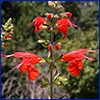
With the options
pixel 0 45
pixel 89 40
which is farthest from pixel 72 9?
pixel 0 45

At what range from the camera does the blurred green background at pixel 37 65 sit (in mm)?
2238

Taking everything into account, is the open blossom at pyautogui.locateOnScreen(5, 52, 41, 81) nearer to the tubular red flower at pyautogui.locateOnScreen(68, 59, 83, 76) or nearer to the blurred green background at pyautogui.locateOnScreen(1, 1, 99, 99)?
the tubular red flower at pyautogui.locateOnScreen(68, 59, 83, 76)

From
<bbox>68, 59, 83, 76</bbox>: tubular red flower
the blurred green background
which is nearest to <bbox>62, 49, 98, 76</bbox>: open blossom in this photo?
<bbox>68, 59, 83, 76</bbox>: tubular red flower

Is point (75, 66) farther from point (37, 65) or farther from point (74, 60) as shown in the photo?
point (37, 65)

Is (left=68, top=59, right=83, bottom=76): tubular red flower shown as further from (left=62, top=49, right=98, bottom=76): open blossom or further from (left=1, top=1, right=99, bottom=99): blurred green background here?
(left=1, top=1, right=99, bottom=99): blurred green background

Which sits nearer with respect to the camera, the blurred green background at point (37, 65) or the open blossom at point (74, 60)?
the open blossom at point (74, 60)

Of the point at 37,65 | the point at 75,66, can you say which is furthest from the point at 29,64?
the point at 37,65

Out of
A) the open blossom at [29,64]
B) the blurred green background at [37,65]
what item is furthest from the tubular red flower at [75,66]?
the blurred green background at [37,65]

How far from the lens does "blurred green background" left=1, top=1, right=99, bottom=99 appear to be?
224 cm

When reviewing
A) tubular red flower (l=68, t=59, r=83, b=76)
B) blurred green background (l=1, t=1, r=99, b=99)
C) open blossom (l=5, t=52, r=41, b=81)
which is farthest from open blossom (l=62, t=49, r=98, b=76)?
blurred green background (l=1, t=1, r=99, b=99)

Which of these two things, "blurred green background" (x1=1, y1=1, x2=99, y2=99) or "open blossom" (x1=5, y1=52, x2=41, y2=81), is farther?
"blurred green background" (x1=1, y1=1, x2=99, y2=99)

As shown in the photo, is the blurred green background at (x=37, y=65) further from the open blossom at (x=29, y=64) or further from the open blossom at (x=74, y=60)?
the open blossom at (x=29, y=64)

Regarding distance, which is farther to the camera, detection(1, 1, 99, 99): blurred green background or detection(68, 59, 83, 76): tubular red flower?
detection(1, 1, 99, 99): blurred green background

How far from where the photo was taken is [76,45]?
2551 mm
